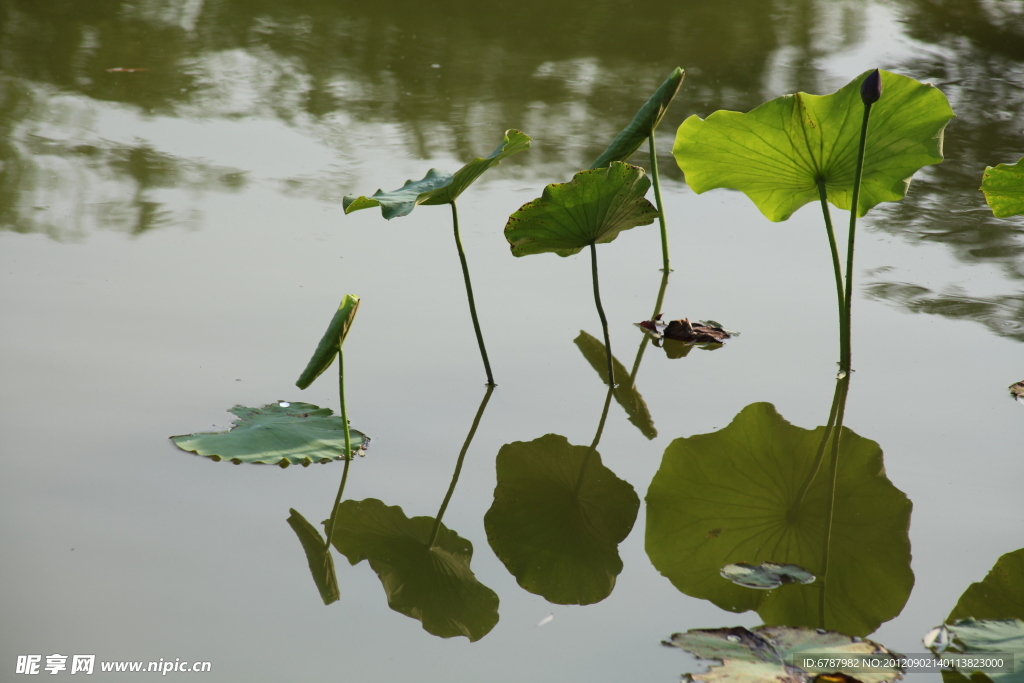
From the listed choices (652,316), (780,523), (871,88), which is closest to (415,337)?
(652,316)

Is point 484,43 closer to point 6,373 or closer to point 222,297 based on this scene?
point 222,297

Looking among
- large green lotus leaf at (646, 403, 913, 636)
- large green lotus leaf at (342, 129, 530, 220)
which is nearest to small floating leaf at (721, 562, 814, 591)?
large green lotus leaf at (646, 403, 913, 636)

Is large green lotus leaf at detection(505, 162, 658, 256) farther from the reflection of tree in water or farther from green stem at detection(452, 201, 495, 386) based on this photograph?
the reflection of tree in water

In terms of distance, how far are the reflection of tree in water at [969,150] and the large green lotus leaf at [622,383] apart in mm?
763

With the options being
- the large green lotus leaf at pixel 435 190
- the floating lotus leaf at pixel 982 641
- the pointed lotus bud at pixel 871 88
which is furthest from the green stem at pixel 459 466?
the pointed lotus bud at pixel 871 88

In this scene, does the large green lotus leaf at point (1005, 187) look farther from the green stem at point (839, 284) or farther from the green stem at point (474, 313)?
the green stem at point (474, 313)

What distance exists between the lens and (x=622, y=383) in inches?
73.1

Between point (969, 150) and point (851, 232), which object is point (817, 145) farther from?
point (969, 150)

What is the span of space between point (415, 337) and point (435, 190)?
0.44 m

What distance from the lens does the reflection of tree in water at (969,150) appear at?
2.20 metres

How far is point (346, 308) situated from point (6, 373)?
80 centimetres

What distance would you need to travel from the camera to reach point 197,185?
8.91 ft

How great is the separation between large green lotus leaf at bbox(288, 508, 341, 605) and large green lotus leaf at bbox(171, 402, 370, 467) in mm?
139

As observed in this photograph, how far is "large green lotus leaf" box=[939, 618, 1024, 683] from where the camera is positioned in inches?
43.2
